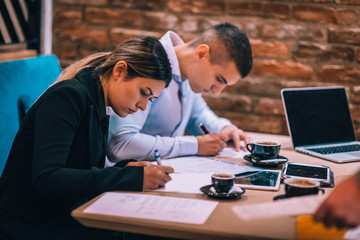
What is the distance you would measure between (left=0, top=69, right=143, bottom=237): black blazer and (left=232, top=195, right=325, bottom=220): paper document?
408 mm

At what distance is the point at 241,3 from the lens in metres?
2.50

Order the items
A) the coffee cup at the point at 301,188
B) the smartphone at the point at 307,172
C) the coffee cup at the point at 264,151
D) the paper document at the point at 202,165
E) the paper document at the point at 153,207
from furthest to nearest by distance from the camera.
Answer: the coffee cup at the point at 264,151 → the paper document at the point at 202,165 → the smartphone at the point at 307,172 → the coffee cup at the point at 301,188 → the paper document at the point at 153,207

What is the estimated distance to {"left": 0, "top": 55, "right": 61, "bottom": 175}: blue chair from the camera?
162 cm

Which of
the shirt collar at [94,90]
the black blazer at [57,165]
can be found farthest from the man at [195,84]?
the black blazer at [57,165]

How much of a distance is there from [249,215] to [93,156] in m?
0.63

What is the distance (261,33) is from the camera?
250 centimetres

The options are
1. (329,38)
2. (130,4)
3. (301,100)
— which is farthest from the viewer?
(130,4)

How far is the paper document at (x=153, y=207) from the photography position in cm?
101

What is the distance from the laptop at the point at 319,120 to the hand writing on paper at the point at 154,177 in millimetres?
762

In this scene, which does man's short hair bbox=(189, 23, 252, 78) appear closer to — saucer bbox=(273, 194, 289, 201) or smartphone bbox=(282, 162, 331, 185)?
smartphone bbox=(282, 162, 331, 185)

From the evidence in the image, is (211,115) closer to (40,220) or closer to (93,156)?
(93,156)

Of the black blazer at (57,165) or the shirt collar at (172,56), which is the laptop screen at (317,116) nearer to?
the shirt collar at (172,56)

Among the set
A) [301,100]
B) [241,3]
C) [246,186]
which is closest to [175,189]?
[246,186]

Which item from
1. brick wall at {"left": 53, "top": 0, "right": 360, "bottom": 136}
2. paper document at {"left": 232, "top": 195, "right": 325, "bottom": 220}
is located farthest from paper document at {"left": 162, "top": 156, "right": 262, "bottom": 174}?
brick wall at {"left": 53, "top": 0, "right": 360, "bottom": 136}
